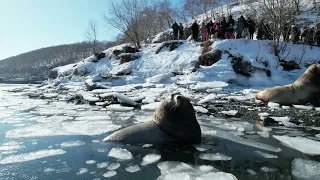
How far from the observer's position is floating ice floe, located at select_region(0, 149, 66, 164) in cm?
458

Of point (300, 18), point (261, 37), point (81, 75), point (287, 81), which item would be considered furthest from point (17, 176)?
point (300, 18)

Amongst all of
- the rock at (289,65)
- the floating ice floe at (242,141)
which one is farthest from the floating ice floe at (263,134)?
the rock at (289,65)

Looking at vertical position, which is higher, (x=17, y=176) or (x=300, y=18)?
(x=300, y=18)

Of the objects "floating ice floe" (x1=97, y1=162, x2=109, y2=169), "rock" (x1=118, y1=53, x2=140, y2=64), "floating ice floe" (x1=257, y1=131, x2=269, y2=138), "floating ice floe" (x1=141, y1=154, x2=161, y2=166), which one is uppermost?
"rock" (x1=118, y1=53, x2=140, y2=64)

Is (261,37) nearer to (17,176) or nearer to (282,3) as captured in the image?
(282,3)

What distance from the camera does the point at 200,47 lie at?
18.6 meters

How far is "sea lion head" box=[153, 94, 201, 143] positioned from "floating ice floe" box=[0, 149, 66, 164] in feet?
6.44

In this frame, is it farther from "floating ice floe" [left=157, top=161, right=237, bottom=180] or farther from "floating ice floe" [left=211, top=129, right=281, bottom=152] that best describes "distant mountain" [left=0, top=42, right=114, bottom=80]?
"floating ice floe" [left=157, top=161, right=237, bottom=180]

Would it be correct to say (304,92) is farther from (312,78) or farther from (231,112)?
(231,112)

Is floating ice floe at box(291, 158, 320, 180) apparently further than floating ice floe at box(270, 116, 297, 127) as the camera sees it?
No

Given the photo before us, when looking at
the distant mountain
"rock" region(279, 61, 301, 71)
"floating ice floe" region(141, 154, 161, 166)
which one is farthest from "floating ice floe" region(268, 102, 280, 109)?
the distant mountain

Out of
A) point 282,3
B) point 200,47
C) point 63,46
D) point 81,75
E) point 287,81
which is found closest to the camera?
point 287,81

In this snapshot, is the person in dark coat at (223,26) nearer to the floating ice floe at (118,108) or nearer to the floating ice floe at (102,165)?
the floating ice floe at (118,108)

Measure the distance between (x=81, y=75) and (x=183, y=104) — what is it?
773 inches
